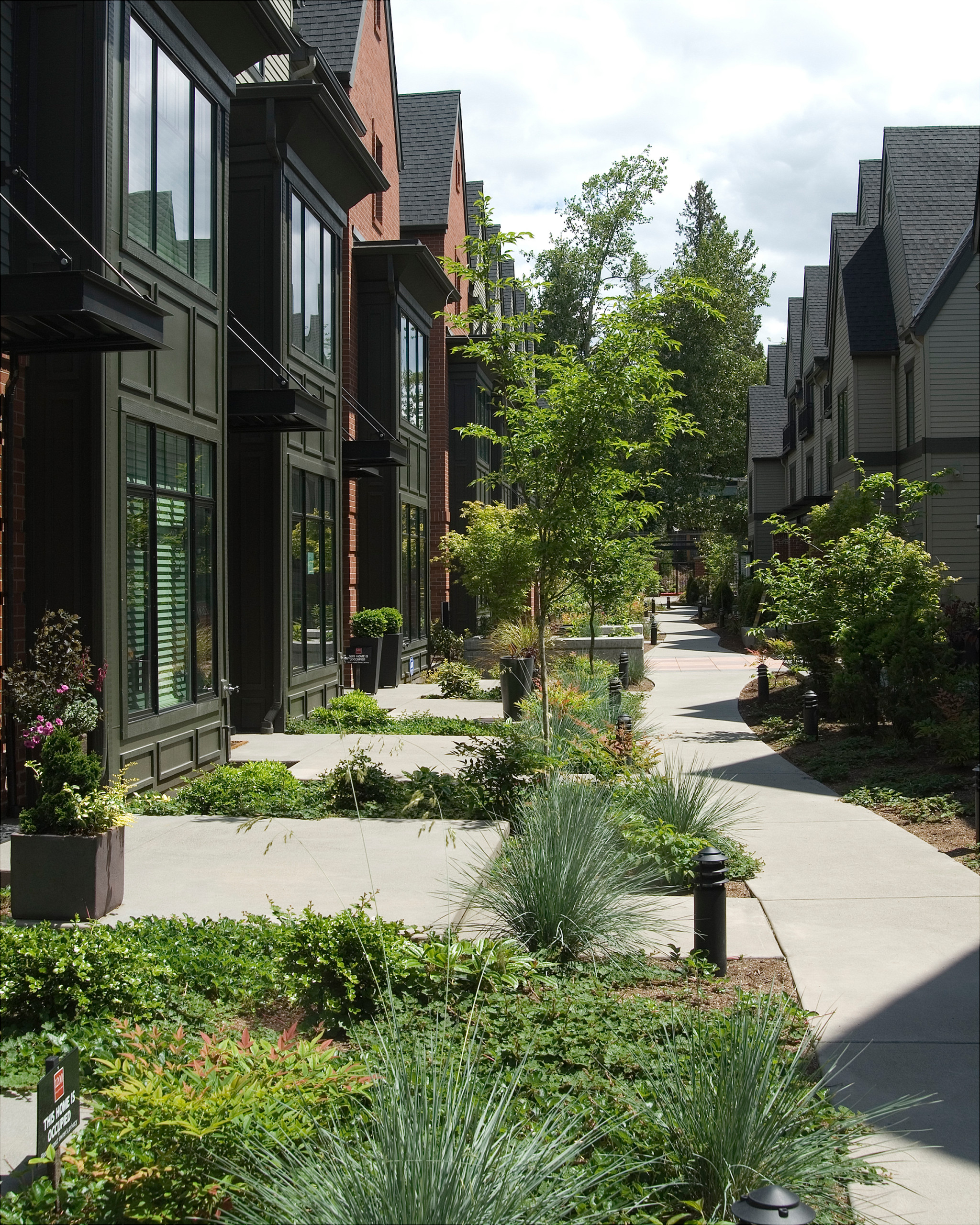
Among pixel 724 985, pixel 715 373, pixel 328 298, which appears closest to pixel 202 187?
pixel 328 298

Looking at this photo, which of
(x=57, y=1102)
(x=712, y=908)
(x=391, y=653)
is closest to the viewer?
(x=57, y=1102)

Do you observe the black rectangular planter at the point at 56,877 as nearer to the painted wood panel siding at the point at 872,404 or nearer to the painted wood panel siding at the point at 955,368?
the painted wood panel siding at the point at 955,368

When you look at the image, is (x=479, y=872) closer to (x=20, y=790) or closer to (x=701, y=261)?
(x=20, y=790)

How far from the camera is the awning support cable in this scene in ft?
27.9

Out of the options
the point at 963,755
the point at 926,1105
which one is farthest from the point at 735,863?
the point at 963,755

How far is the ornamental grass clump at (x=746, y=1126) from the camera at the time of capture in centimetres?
366

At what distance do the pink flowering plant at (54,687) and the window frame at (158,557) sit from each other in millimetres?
1027

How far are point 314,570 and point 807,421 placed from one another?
96.3 ft

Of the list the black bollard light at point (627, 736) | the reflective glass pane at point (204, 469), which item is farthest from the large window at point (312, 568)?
the black bollard light at point (627, 736)

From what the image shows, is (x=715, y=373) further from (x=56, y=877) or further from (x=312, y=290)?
(x=56, y=877)

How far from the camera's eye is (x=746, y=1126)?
3666 mm

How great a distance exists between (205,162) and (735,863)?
9.03 m

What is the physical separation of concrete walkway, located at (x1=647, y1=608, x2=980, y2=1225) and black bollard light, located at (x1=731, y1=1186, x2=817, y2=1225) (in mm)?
1268

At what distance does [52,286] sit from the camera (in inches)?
315
